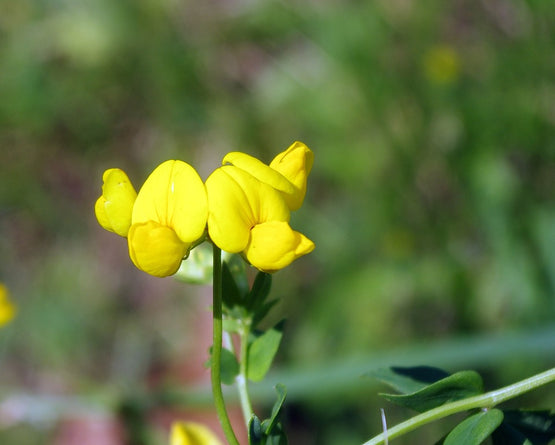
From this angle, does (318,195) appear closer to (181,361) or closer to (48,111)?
(181,361)

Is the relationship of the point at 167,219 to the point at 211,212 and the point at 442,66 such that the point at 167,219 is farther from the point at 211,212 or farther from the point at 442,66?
the point at 442,66

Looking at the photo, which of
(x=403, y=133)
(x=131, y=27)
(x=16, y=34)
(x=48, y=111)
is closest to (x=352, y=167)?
(x=403, y=133)

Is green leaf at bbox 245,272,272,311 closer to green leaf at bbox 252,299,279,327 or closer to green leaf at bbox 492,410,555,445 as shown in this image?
green leaf at bbox 252,299,279,327

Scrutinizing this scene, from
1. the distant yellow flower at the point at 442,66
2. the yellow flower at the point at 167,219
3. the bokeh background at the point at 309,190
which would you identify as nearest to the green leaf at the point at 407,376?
the yellow flower at the point at 167,219

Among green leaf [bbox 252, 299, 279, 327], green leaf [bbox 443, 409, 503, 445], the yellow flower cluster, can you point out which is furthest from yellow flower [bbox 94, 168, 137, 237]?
green leaf [bbox 443, 409, 503, 445]

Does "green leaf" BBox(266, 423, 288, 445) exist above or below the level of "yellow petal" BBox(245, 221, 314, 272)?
below
